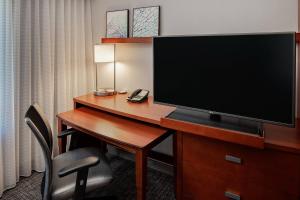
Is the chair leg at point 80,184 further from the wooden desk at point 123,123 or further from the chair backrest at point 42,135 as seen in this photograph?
the wooden desk at point 123,123

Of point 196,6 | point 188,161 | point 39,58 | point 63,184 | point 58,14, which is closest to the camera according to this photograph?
point 63,184

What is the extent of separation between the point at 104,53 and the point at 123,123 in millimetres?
937

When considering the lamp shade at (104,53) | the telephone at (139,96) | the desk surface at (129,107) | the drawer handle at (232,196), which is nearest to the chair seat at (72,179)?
the desk surface at (129,107)

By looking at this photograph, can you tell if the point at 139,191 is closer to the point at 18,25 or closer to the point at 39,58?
the point at 39,58

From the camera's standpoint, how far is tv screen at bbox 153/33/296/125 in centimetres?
128

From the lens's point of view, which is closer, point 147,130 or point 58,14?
point 147,130

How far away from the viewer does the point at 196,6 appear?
2041mm

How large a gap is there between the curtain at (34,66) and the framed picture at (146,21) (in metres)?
0.72

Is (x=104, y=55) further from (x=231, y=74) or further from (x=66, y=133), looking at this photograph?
(x=231, y=74)

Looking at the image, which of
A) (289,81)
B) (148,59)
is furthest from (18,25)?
(289,81)

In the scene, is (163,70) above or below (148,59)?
below

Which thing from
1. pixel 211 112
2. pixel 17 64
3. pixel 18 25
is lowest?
pixel 211 112

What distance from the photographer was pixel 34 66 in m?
2.29

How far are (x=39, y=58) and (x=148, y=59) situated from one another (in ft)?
3.62
